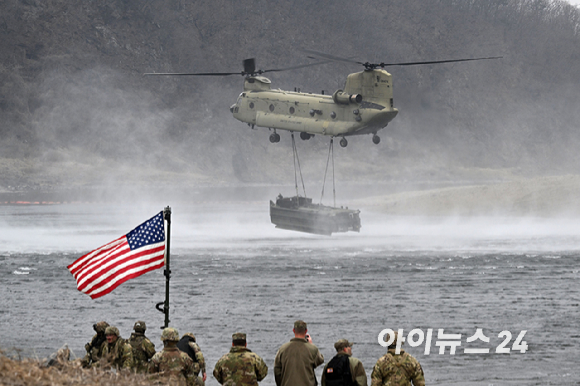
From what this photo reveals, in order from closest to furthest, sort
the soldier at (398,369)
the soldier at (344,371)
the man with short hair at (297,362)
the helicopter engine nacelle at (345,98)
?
the soldier at (344,371) → the soldier at (398,369) → the man with short hair at (297,362) → the helicopter engine nacelle at (345,98)

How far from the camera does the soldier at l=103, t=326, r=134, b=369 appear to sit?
1834 cm

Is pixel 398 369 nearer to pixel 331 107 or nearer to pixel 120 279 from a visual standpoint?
pixel 120 279

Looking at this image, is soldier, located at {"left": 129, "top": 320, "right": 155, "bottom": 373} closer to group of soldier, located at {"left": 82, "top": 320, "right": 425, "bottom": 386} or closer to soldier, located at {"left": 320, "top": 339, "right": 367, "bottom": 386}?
group of soldier, located at {"left": 82, "top": 320, "right": 425, "bottom": 386}

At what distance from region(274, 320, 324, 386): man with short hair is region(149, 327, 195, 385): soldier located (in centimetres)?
163

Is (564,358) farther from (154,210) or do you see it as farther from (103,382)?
(154,210)

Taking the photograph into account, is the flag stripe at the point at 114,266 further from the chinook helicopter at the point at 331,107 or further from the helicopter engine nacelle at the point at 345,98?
the helicopter engine nacelle at the point at 345,98

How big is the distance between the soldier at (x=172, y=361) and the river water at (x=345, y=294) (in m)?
3.06

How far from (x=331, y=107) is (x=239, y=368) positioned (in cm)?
4719

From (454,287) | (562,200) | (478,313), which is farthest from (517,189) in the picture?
(478,313)

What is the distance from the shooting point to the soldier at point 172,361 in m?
17.1

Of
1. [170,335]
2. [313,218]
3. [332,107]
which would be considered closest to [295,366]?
[170,335]

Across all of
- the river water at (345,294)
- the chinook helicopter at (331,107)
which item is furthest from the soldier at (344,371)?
the chinook helicopter at (331,107)

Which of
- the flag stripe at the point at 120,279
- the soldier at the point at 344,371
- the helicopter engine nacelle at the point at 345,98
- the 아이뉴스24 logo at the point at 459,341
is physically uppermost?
the helicopter engine nacelle at the point at 345,98


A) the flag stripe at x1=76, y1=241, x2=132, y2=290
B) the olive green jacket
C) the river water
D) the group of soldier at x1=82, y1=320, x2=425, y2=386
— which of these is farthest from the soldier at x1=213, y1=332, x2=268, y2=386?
the flag stripe at x1=76, y1=241, x2=132, y2=290
